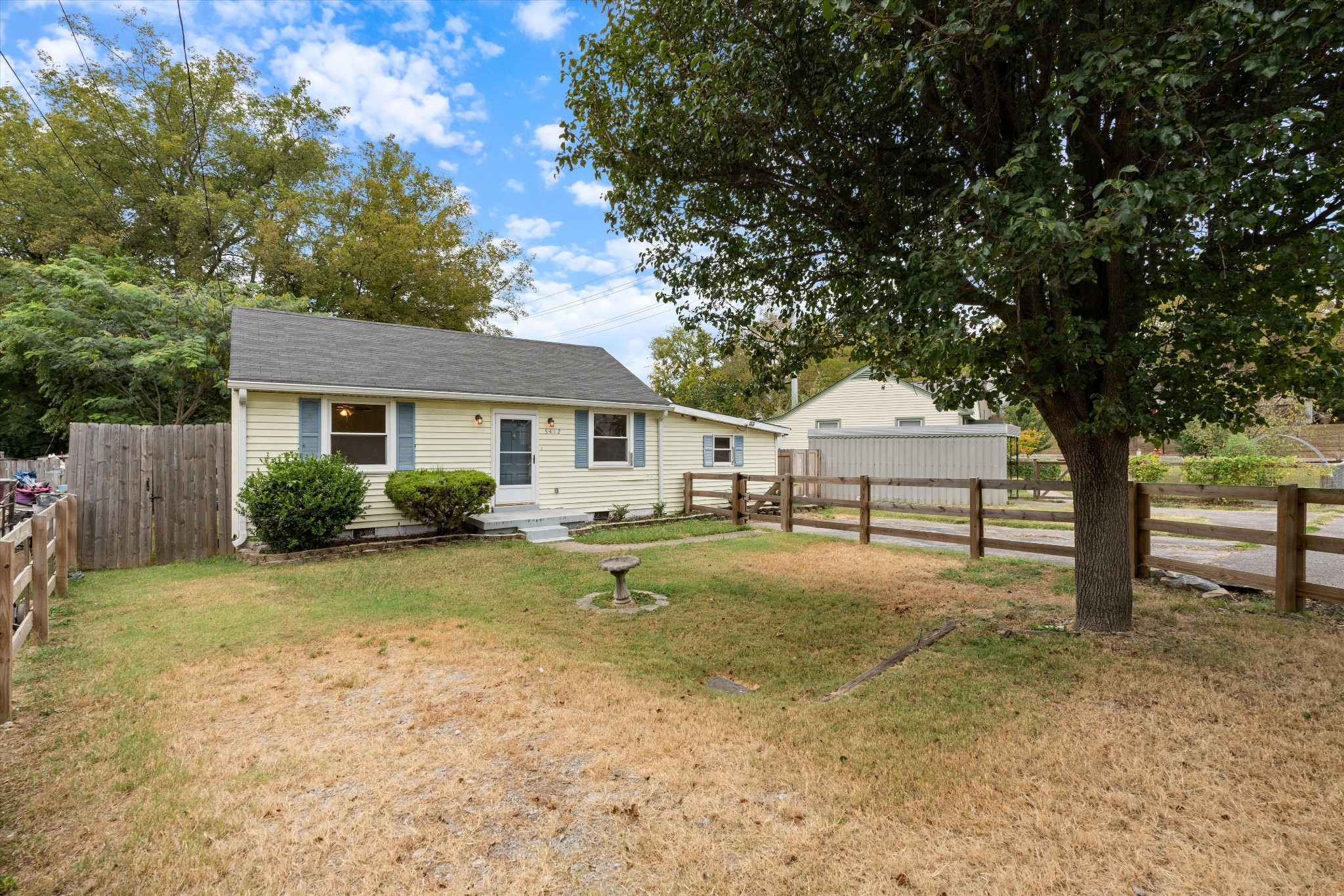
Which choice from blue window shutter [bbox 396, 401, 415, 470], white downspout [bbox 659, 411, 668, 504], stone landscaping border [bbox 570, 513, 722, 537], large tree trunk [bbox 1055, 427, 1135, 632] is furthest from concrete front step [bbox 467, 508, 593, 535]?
large tree trunk [bbox 1055, 427, 1135, 632]

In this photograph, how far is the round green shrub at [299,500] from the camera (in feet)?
29.0

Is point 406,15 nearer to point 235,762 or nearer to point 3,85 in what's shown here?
point 235,762

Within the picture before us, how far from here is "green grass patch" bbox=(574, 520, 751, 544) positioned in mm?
11117

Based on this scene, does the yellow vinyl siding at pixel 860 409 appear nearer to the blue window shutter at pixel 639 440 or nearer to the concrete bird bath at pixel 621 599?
the blue window shutter at pixel 639 440

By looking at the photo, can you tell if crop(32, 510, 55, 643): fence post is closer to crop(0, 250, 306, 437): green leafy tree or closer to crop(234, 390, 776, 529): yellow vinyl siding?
crop(234, 390, 776, 529): yellow vinyl siding

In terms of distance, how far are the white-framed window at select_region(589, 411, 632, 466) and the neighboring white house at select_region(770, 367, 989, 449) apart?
24.4 ft

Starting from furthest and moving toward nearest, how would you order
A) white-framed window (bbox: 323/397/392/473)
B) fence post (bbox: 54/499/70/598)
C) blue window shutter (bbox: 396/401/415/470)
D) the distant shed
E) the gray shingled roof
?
1. the distant shed
2. blue window shutter (bbox: 396/401/415/470)
3. white-framed window (bbox: 323/397/392/473)
4. the gray shingled roof
5. fence post (bbox: 54/499/70/598)

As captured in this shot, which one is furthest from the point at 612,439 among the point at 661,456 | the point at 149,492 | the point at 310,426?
the point at 149,492

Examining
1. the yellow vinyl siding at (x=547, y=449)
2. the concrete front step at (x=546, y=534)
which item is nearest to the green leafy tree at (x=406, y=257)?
the yellow vinyl siding at (x=547, y=449)

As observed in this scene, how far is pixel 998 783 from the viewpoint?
9.18 feet

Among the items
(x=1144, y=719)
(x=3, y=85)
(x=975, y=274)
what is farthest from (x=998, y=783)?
(x=3, y=85)

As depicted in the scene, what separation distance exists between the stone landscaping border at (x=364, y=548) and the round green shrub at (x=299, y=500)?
227 mm

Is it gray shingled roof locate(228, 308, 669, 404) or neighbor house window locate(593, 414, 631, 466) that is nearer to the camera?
gray shingled roof locate(228, 308, 669, 404)

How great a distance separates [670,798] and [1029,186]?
4107mm
